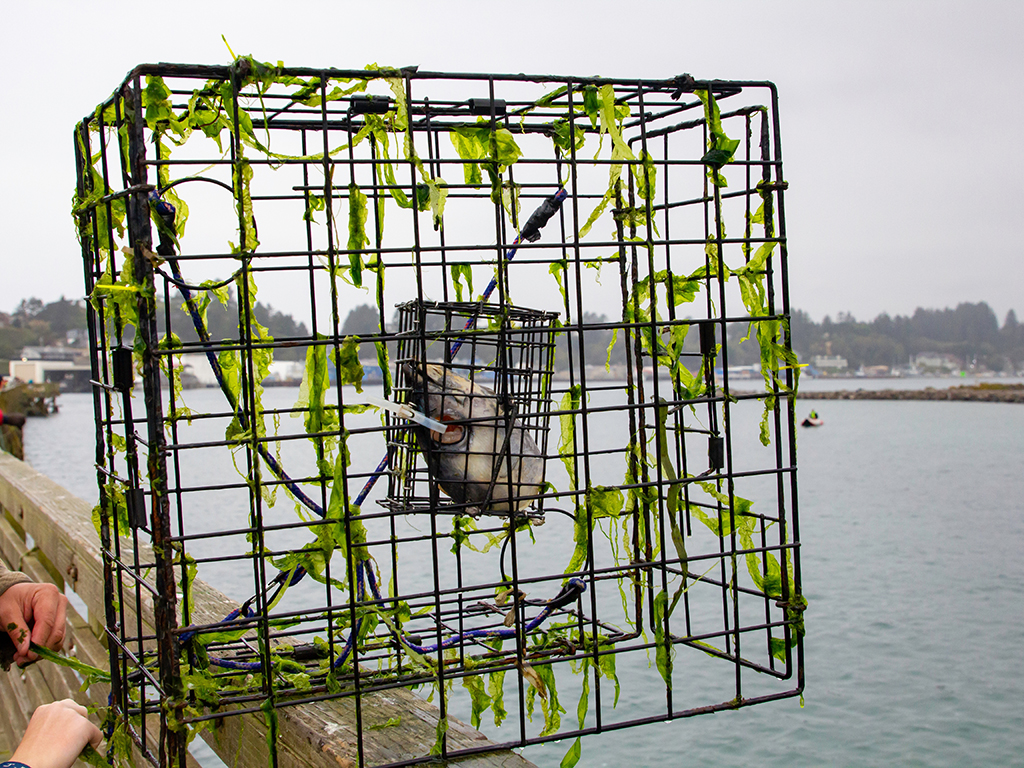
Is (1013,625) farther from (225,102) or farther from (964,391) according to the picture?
(964,391)

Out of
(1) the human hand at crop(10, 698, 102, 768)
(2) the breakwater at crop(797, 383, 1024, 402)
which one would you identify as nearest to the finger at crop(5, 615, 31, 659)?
(1) the human hand at crop(10, 698, 102, 768)

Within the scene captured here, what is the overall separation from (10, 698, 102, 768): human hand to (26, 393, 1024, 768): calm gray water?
5.37 m

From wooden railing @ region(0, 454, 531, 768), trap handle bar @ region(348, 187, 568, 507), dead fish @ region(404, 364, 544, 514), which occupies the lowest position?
wooden railing @ region(0, 454, 531, 768)

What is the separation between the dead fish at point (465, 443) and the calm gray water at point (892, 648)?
5178 mm

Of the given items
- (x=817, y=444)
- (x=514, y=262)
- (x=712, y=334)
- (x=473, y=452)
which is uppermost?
(x=514, y=262)

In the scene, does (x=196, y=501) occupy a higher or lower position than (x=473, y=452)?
lower

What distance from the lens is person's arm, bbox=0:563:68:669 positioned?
2.50 meters

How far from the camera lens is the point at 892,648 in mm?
12062

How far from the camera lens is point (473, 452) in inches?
94.0

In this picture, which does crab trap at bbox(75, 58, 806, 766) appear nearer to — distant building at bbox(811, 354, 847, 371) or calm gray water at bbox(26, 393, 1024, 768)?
calm gray water at bbox(26, 393, 1024, 768)

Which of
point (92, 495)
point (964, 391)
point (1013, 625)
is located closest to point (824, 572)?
point (1013, 625)

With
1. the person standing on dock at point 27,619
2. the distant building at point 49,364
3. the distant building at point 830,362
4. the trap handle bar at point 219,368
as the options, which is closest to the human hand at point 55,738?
the person standing on dock at point 27,619

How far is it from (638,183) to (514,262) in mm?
460

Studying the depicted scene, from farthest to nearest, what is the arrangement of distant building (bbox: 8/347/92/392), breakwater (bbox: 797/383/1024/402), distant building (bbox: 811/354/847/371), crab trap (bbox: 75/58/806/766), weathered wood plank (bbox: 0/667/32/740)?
distant building (bbox: 811/354/847/371) → breakwater (bbox: 797/383/1024/402) → distant building (bbox: 8/347/92/392) → weathered wood plank (bbox: 0/667/32/740) → crab trap (bbox: 75/58/806/766)
